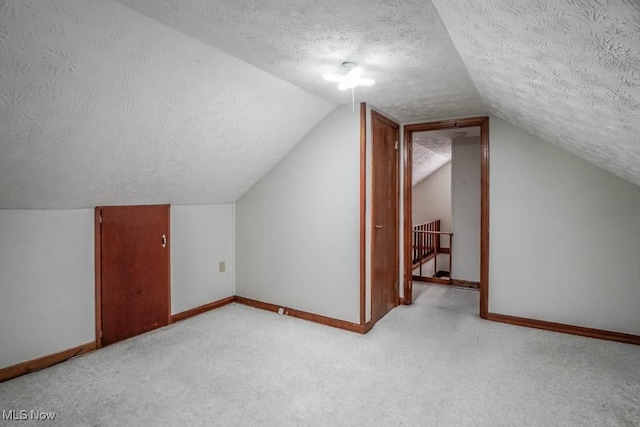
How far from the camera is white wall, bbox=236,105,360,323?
124 inches

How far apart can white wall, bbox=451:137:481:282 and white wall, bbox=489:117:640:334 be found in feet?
4.83

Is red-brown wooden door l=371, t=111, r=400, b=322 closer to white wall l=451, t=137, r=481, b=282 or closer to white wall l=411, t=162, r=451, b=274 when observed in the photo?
white wall l=451, t=137, r=481, b=282

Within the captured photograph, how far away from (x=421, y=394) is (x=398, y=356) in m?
0.51

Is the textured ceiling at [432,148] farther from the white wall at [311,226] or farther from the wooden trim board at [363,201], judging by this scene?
the white wall at [311,226]

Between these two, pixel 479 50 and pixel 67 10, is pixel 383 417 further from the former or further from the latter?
pixel 67 10

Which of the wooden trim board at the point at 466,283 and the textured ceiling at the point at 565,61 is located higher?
the textured ceiling at the point at 565,61

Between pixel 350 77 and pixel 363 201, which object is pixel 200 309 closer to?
pixel 363 201

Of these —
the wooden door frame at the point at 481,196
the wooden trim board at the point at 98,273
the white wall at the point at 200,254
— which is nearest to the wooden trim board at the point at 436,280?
the wooden door frame at the point at 481,196

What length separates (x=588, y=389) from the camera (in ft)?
7.13

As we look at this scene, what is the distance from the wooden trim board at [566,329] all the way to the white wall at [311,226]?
4.86 feet

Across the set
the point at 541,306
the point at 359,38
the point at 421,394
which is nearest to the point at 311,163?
the point at 359,38

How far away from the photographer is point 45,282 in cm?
249

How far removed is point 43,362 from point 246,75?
2482mm

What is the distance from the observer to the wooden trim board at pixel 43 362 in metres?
2.29
